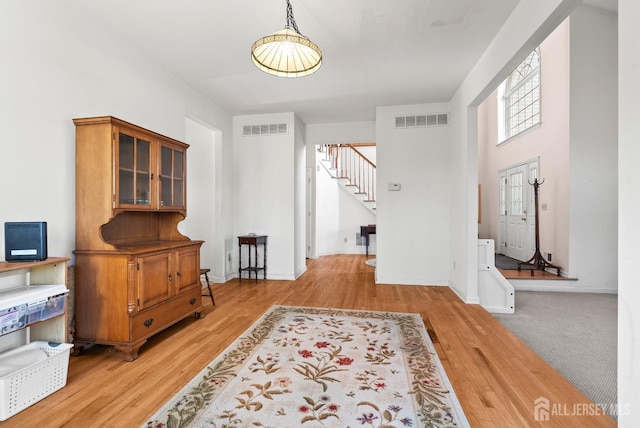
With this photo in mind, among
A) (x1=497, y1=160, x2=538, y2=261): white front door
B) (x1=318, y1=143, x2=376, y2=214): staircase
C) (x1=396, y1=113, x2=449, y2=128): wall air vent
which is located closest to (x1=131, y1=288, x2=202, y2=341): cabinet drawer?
(x1=396, y1=113, x2=449, y2=128): wall air vent

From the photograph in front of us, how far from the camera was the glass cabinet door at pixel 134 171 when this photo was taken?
256 centimetres

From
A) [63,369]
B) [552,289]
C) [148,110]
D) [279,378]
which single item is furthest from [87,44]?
[552,289]

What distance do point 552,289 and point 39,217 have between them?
6309 millimetres

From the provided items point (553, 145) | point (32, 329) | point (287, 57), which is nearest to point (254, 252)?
point (32, 329)

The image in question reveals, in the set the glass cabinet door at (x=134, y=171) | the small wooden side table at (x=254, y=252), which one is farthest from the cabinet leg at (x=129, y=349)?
the small wooden side table at (x=254, y=252)

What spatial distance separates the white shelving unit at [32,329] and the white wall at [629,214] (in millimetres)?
3160

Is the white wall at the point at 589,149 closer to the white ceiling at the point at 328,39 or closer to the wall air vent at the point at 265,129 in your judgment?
A: the white ceiling at the point at 328,39

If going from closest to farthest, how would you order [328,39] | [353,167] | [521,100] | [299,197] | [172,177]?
[328,39] → [172,177] → [299,197] → [521,100] → [353,167]

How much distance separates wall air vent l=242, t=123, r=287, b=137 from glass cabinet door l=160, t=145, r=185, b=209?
2.23 meters

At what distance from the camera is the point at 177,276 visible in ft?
9.96

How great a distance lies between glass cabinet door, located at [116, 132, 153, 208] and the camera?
2.56 meters

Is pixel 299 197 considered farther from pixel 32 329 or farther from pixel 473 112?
pixel 32 329

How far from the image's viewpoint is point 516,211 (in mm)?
6605

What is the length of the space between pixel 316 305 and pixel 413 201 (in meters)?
2.39
